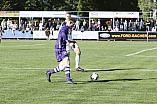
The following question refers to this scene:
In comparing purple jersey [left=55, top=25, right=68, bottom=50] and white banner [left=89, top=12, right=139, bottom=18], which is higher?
white banner [left=89, top=12, right=139, bottom=18]

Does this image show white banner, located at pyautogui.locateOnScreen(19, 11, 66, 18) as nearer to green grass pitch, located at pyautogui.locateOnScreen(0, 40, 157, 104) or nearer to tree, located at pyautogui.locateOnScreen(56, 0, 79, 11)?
green grass pitch, located at pyautogui.locateOnScreen(0, 40, 157, 104)

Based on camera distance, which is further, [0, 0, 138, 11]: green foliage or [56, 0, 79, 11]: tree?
[56, 0, 79, 11]: tree

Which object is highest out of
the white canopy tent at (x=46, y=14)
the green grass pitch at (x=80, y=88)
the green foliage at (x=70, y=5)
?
the green foliage at (x=70, y=5)

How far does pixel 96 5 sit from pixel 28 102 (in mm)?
71007

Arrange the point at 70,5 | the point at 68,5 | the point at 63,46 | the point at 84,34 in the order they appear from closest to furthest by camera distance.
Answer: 1. the point at 63,46
2. the point at 84,34
3. the point at 68,5
4. the point at 70,5

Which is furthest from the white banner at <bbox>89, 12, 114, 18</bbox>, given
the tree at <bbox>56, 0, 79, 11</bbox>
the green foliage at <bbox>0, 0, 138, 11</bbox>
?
the tree at <bbox>56, 0, 79, 11</bbox>

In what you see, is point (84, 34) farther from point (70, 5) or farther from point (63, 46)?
point (70, 5)

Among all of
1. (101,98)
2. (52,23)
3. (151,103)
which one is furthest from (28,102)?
(52,23)

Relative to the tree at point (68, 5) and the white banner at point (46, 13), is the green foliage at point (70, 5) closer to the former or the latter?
the tree at point (68, 5)

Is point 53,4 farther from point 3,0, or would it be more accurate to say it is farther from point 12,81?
point 12,81

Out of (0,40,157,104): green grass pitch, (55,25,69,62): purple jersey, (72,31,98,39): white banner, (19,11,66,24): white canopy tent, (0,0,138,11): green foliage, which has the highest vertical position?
(0,0,138,11): green foliage

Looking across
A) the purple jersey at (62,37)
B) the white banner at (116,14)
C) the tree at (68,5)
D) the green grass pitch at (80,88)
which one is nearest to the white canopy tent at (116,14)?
the white banner at (116,14)

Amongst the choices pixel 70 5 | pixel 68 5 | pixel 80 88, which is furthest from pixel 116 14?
pixel 70 5

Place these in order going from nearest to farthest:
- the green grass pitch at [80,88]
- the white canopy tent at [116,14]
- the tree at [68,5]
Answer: the green grass pitch at [80,88] → the white canopy tent at [116,14] → the tree at [68,5]
